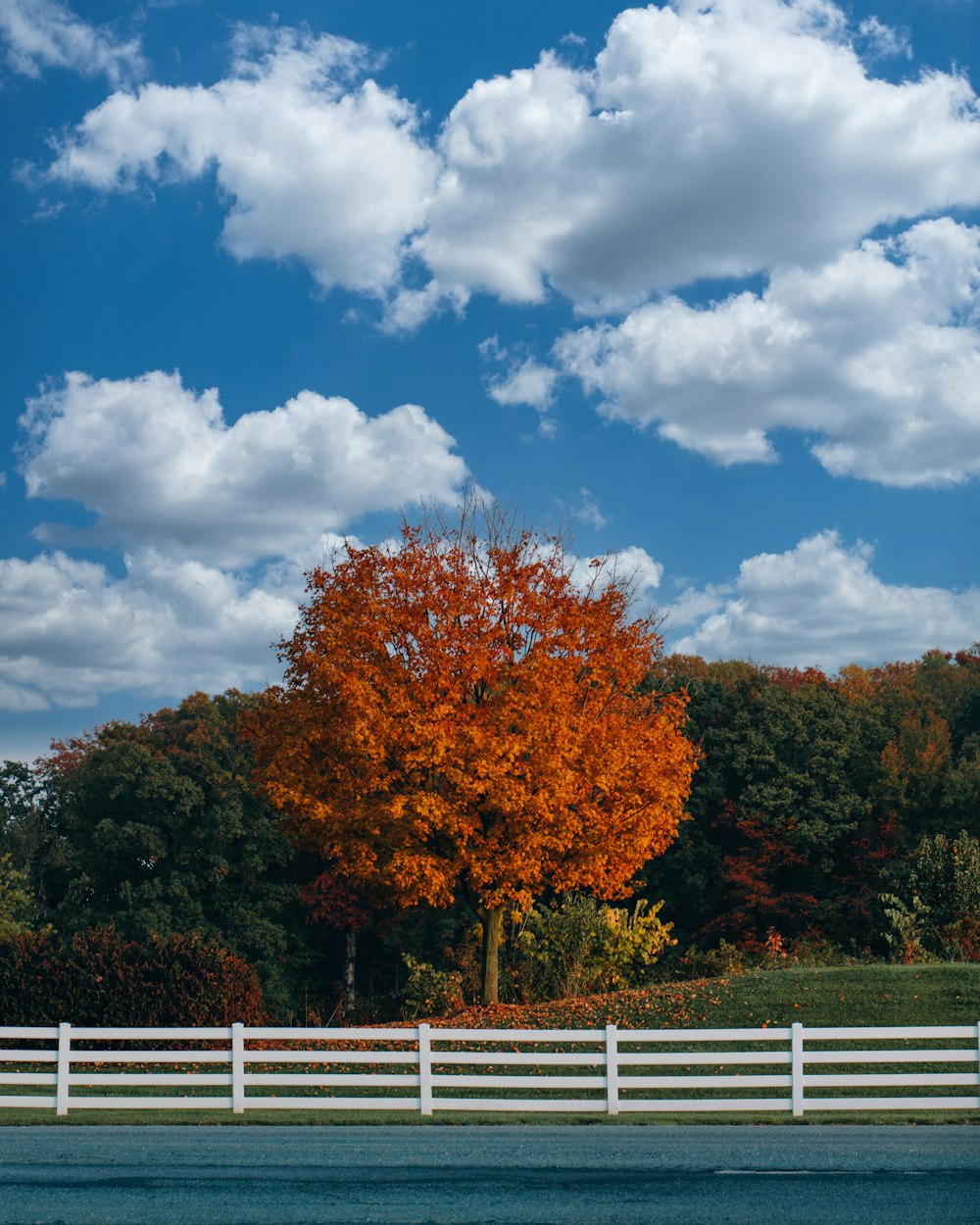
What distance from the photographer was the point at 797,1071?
51.9ft

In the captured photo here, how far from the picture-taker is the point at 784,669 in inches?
2574

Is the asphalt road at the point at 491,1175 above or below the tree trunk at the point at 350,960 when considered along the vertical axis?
above

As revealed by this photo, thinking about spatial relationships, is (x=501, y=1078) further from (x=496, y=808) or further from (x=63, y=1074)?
(x=496, y=808)

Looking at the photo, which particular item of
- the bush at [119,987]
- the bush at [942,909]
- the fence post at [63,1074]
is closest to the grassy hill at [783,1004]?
the bush at [942,909]

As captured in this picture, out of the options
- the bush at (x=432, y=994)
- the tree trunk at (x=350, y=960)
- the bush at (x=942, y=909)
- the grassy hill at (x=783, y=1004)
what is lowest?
the tree trunk at (x=350, y=960)

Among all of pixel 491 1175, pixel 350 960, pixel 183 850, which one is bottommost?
pixel 350 960

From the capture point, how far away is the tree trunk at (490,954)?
27.7 metres

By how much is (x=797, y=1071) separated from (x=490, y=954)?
43.0 ft

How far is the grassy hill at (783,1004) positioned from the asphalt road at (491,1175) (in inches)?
301

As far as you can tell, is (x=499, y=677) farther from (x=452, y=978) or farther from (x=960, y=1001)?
(x=960, y=1001)

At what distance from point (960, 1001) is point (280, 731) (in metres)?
15.5

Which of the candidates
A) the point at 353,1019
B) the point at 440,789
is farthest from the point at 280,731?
the point at 353,1019

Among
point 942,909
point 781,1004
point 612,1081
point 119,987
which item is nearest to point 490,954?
point 781,1004

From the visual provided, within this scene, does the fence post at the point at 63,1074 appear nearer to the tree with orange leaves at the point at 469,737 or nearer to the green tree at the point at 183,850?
the tree with orange leaves at the point at 469,737
